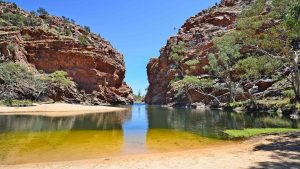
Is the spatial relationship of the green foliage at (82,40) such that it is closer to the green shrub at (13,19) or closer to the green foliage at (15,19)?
the green foliage at (15,19)

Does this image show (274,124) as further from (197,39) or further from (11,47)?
(11,47)

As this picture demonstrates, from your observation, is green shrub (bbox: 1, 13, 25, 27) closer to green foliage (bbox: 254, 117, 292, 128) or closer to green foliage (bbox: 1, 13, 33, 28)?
green foliage (bbox: 1, 13, 33, 28)

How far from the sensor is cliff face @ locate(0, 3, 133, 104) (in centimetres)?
8762

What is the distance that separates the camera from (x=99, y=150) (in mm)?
14625

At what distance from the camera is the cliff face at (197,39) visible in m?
87.5

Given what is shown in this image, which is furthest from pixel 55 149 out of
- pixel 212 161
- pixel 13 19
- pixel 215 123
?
pixel 13 19

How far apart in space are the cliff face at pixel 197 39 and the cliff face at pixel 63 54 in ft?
60.3

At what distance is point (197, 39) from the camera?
3819 inches

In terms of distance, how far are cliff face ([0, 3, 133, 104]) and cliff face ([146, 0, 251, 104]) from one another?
18.4 metres

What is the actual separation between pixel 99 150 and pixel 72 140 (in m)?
4.16

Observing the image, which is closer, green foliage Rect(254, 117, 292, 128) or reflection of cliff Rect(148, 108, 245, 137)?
reflection of cliff Rect(148, 108, 245, 137)

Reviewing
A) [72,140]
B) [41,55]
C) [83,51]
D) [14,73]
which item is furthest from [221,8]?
[72,140]

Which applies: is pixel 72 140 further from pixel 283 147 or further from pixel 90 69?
pixel 90 69

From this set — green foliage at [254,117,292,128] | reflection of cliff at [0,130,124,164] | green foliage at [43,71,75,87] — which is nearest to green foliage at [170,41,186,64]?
green foliage at [43,71,75,87]
